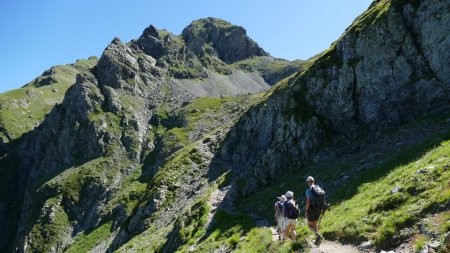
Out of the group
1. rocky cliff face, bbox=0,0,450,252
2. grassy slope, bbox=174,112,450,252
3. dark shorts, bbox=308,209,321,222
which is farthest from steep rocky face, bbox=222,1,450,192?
dark shorts, bbox=308,209,321,222

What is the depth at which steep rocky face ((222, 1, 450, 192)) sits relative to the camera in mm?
41250

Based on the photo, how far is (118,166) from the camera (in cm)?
16412

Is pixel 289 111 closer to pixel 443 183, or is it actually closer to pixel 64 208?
pixel 443 183

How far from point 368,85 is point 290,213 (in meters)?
31.9

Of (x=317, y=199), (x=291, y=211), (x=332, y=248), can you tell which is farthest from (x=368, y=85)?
(x=332, y=248)

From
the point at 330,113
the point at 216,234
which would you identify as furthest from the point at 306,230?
the point at 330,113

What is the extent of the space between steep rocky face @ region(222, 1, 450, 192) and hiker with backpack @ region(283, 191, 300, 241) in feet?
82.1

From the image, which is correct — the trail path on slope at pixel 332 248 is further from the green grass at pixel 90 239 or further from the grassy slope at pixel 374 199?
the green grass at pixel 90 239

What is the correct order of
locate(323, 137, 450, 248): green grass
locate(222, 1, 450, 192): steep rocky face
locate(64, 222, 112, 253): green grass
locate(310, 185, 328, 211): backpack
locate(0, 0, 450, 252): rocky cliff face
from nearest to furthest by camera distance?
locate(323, 137, 450, 248): green grass, locate(310, 185, 328, 211): backpack, locate(222, 1, 450, 192): steep rocky face, locate(0, 0, 450, 252): rocky cliff face, locate(64, 222, 112, 253): green grass

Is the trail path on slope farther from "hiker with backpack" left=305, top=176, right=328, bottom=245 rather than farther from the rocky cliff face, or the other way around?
the rocky cliff face

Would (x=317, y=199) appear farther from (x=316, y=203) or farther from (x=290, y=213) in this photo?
(x=290, y=213)

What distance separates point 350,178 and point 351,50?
2422 centimetres

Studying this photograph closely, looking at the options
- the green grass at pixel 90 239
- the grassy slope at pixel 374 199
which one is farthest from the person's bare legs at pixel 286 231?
the green grass at pixel 90 239

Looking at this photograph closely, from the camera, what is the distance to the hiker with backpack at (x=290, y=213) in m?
21.5
